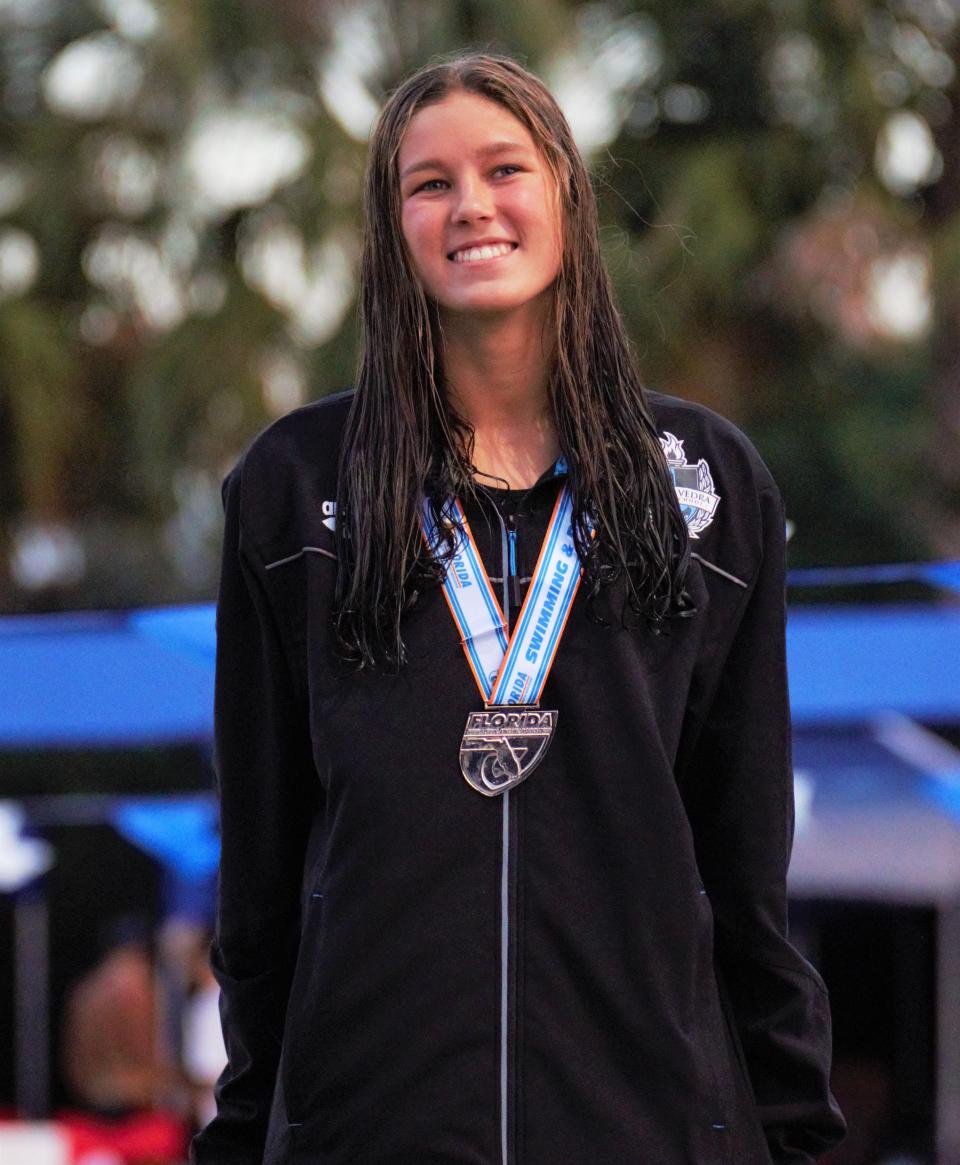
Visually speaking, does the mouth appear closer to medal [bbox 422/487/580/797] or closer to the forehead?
the forehead

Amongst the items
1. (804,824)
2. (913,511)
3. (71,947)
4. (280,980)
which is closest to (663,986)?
(280,980)

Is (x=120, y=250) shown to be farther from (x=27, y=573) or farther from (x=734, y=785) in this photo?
(x=734, y=785)

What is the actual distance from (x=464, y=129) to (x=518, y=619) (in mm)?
452

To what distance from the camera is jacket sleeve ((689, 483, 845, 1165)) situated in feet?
5.36

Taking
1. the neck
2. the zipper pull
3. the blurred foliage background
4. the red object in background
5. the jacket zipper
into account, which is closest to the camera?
the jacket zipper

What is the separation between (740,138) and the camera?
1009 centimetres

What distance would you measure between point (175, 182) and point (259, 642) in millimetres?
8540

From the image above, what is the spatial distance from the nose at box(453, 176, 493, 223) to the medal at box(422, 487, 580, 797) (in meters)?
0.26

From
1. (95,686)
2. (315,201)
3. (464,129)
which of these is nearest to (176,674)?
(95,686)

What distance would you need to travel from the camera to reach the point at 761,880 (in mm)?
1640

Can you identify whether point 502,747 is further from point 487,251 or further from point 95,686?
point 95,686

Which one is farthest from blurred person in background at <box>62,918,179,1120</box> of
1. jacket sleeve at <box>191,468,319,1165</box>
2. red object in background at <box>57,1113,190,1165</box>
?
jacket sleeve at <box>191,468,319,1165</box>

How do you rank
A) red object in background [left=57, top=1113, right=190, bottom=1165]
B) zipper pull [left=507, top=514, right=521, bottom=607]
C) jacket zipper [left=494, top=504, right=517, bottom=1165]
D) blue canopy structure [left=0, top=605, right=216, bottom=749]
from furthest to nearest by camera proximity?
1. red object in background [left=57, top=1113, right=190, bottom=1165]
2. blue canopy structure [left=0, top=605, right=216, bottom=749]
3. zipper pull [left=507, top=514, right=521, bottom=607]
4. jacket zipper [left=494, top=504, right=517, bottom=1165]

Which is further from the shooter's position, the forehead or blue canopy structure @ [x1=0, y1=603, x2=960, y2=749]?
blue canopy structure @ [x1=0, y1=603, x2=960, y2=749]
